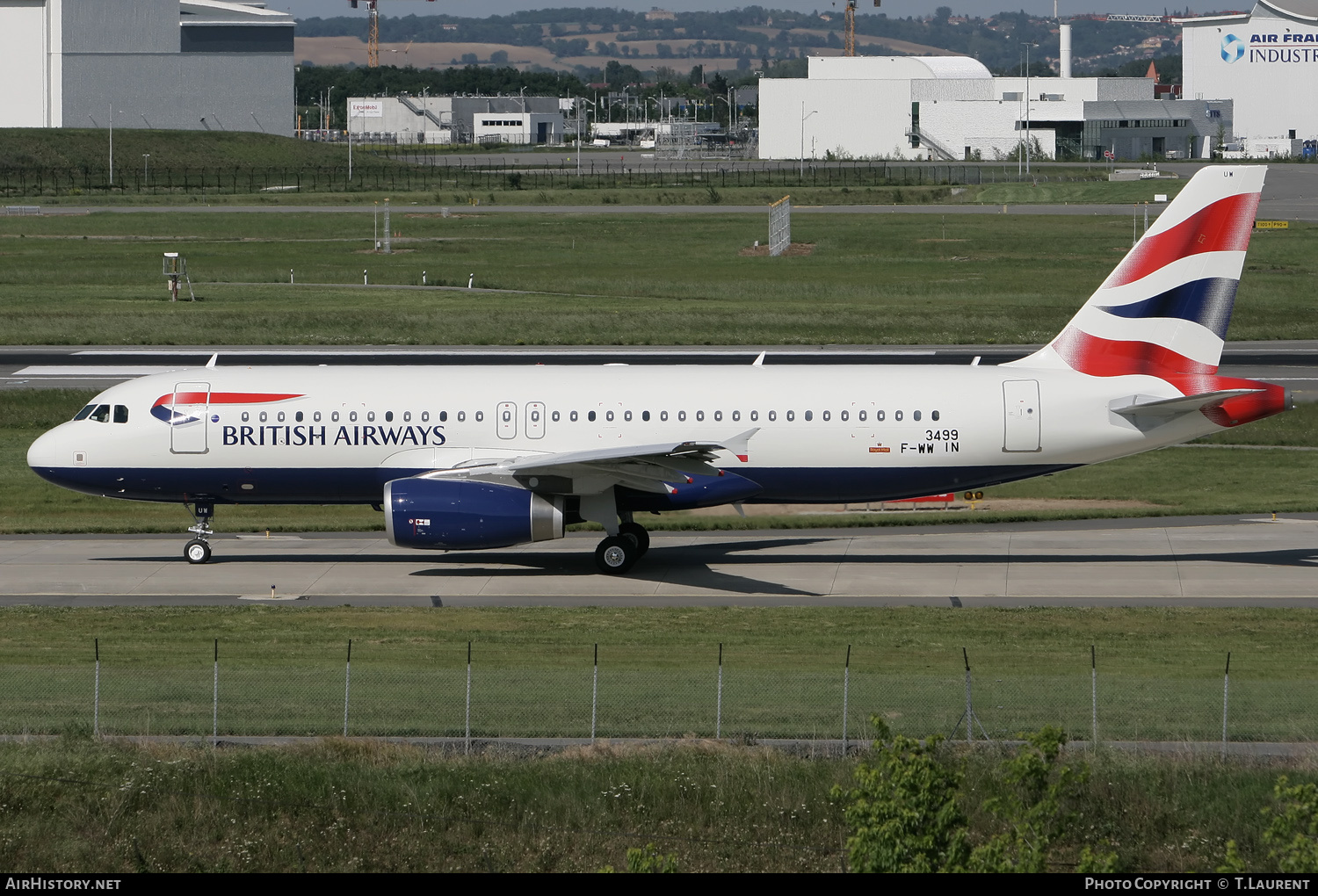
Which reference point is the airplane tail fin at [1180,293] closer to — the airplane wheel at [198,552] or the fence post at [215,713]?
the airplane wheel at [198,552]

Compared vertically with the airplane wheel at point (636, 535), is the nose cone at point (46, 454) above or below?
above

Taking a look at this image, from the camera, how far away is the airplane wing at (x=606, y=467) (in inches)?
1326

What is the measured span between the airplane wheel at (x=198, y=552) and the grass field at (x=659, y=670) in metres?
5.03

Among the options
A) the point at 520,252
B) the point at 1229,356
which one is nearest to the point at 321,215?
the point at 520,252

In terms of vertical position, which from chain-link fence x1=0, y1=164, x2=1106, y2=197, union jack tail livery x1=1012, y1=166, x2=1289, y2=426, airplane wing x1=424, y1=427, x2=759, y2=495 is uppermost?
chain-link fence x1=0, y1=164, x2=1106, y2=197

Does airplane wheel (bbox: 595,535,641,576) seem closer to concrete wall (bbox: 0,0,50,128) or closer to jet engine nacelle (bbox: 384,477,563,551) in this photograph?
jet engine nacelle (bbox: 384,477,563,551)

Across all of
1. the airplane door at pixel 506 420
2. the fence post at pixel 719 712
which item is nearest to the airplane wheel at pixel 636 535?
the airplane door at pixel 506 420

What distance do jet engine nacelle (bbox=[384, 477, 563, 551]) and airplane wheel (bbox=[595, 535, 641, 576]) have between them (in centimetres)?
207

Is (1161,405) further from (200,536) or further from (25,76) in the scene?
(25,76)

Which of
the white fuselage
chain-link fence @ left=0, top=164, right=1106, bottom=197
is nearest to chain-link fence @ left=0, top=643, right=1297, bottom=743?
the white fuselage

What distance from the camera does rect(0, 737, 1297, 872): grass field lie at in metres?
18.2

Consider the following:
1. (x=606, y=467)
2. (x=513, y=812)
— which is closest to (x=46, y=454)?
(x=606, y=467)

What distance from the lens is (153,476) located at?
36.2 m
